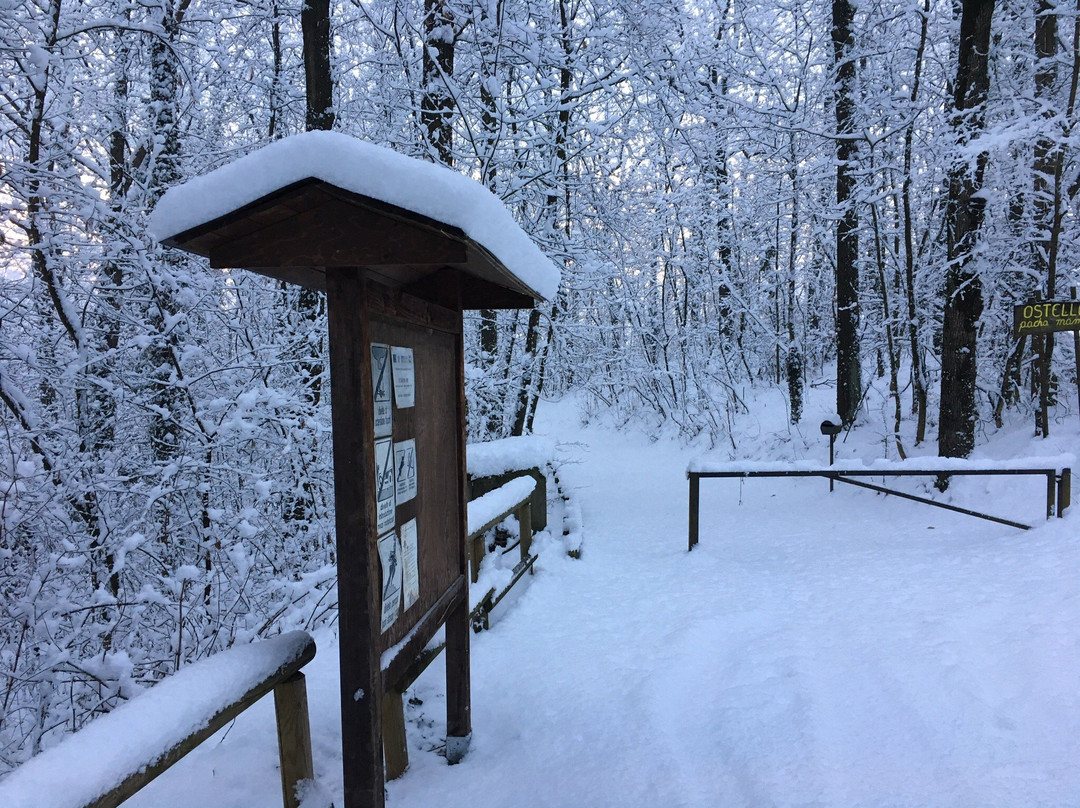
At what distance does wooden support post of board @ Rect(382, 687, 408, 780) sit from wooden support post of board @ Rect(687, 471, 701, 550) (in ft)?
14.0

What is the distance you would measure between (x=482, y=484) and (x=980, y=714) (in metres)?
4.10

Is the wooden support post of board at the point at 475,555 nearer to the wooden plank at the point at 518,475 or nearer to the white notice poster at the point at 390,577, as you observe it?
the wooden plank at the point at 518,475

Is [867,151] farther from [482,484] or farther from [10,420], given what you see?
[10,420]

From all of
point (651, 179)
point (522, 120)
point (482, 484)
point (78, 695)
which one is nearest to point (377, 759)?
point (78, 695)

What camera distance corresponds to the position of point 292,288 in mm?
6281

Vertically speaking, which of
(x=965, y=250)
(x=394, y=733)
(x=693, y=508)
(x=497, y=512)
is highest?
(x=965, y=250)

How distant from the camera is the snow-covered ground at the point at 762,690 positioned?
110 inches

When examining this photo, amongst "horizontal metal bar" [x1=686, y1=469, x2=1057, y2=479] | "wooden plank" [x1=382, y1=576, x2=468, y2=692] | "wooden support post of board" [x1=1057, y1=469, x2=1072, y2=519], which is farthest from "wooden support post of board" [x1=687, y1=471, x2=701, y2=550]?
"wooden plank" [x1=382, y1=576, x2=468, y2=692]

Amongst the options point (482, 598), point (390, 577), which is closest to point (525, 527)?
point (482, 598)

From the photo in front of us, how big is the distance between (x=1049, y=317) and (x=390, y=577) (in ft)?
24.4

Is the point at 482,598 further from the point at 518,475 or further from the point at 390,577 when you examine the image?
the point at 518,475

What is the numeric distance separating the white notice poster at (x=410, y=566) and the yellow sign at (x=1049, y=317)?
7.07 metres

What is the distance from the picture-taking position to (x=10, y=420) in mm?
4848

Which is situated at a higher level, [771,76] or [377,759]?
[771,76]
